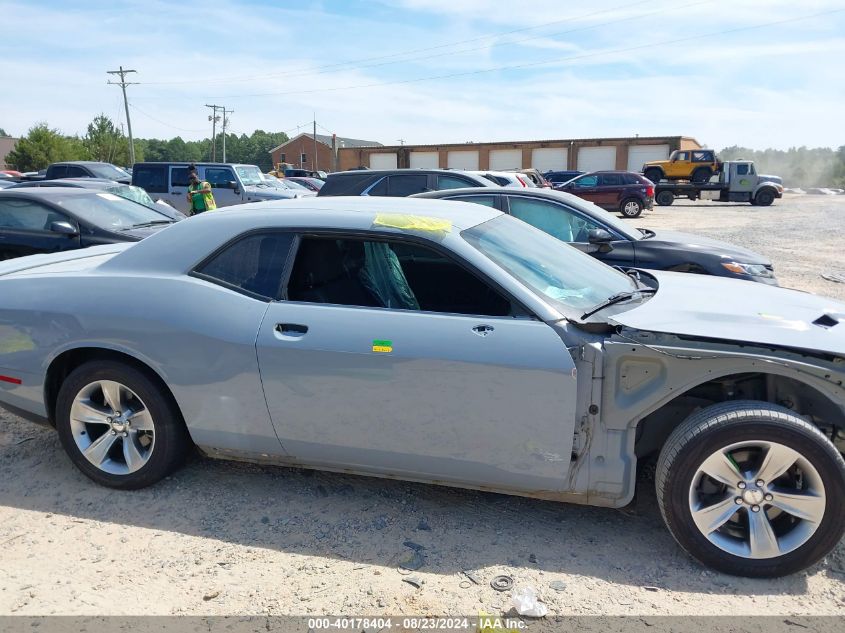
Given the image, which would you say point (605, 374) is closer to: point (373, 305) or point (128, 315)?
point (373, 305)

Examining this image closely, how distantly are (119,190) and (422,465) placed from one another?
9.90m

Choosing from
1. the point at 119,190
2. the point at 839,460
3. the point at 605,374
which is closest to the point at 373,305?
the point at 605,374

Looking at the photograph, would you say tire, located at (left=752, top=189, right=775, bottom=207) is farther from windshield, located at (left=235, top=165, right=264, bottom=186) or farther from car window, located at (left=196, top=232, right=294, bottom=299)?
car window, located at (left=196, top=232, right=294, bottom=299)

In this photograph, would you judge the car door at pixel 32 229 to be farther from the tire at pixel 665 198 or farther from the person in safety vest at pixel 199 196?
the tire at pixel 665 198

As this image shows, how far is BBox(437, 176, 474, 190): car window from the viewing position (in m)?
10.0

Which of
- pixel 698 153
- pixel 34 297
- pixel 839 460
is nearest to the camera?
pixel 839 460

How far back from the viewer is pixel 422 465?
319 cm

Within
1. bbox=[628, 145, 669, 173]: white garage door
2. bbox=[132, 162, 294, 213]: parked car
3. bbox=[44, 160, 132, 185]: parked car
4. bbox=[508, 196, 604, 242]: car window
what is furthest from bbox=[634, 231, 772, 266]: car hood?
bbox=[628, 145, 669, 173]: white garage door

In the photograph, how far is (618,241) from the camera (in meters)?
6.48

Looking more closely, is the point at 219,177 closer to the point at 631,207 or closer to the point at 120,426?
the point at 120,426

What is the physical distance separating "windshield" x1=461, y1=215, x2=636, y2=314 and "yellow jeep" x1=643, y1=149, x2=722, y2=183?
105ft

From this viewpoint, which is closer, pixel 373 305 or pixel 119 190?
pixel 373 305

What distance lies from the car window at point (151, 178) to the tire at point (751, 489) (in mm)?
17416

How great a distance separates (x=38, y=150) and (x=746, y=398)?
182ft
